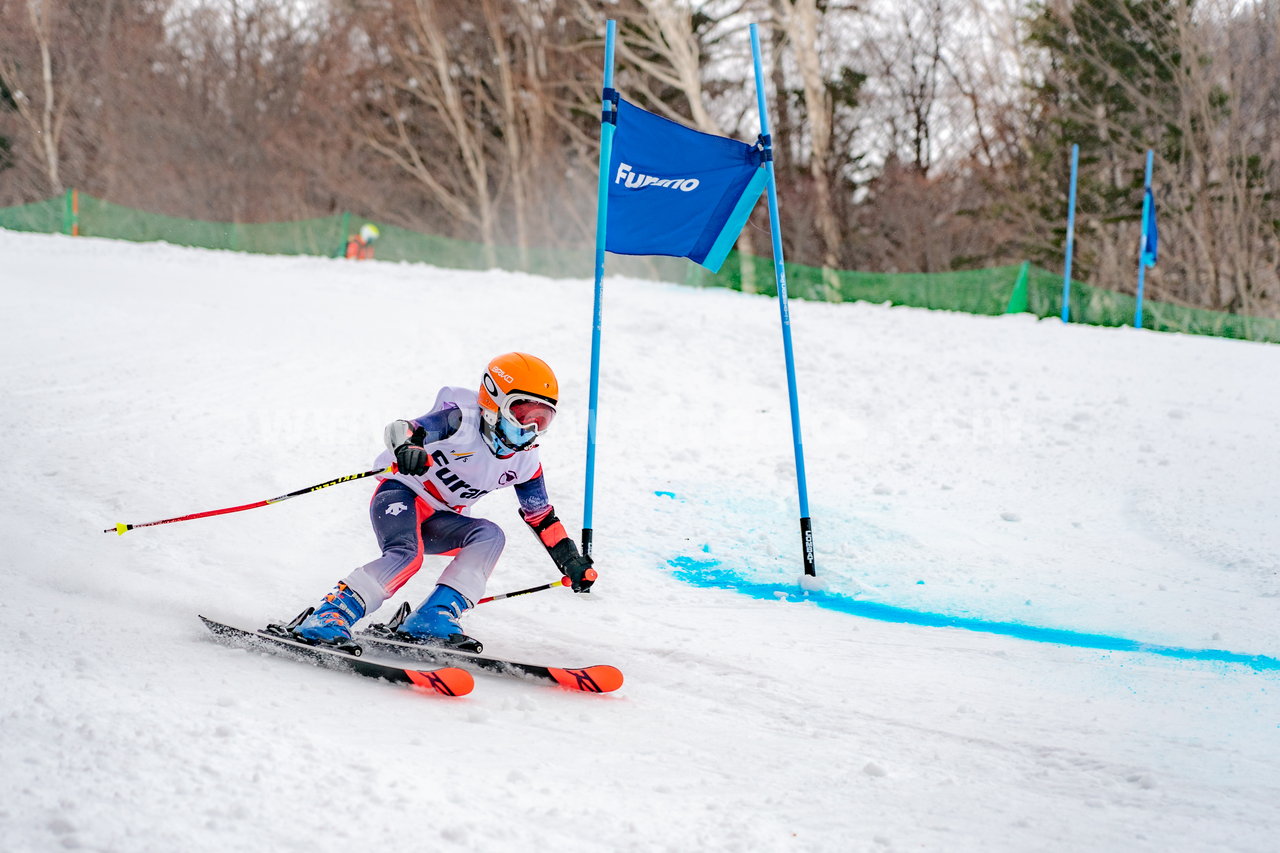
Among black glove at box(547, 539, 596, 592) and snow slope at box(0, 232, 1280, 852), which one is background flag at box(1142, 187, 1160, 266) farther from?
black glove at box(547, 539, 596, 592)

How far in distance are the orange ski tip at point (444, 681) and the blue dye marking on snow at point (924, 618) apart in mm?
2547

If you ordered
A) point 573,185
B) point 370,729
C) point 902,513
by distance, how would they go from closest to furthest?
point 370,729 → point 902,513 → point 573,185

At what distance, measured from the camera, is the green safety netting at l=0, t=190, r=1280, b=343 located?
16125 mm

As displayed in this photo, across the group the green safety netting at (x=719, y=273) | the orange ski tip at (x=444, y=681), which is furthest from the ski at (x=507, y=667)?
the green safety netting at (x=719, y=273)

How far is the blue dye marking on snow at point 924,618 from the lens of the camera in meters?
5.13

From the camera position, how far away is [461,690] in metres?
3.79

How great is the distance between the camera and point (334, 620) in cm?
412

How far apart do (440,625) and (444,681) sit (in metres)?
0.59

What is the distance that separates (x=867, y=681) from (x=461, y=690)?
177 centimetres

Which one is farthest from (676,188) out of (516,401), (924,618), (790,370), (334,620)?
(334,620)

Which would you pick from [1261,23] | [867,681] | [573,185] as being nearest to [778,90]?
[573,185]

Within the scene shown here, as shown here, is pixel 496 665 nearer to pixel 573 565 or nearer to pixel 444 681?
pixel 444 681

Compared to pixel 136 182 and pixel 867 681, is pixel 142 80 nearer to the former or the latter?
pixel 136 182

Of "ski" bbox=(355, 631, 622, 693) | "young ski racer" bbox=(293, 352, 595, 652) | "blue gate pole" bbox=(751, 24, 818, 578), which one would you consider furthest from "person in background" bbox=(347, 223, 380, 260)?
"ski" bbox=(355, 631, 622, 693)
